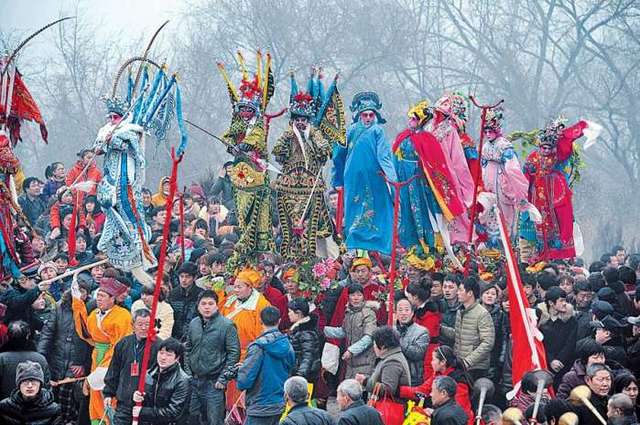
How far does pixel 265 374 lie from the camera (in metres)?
10.6

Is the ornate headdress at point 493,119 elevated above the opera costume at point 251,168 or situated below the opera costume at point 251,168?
above

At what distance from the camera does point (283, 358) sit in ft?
34.8

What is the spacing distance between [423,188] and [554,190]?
230 centimetres

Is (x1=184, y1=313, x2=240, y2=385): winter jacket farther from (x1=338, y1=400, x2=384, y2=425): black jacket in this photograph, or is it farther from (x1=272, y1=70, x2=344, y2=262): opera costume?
(x1=272, y1=70, x2=344, y2=262): opera costume

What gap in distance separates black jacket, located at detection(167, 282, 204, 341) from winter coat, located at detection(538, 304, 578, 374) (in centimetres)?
349

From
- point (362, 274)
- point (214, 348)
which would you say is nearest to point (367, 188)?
point (362, 274)

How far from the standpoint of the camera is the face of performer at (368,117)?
45.5 ft

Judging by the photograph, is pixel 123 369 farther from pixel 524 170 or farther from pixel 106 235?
pixel 524 170

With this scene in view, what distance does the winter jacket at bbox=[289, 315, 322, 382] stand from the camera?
12.0 m

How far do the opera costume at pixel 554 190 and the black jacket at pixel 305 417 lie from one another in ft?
22.3

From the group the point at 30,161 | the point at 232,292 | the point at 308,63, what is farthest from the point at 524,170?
the point at 30,161

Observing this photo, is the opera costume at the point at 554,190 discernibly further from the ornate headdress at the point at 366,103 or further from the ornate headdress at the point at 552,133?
the ornate headdress at the point at 366,103

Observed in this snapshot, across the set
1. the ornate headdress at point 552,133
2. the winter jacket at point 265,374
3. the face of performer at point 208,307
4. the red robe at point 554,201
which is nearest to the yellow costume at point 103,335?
the face of performer at point 208,307

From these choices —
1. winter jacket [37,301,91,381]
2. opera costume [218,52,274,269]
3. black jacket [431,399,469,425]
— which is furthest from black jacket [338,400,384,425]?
opera costume [218,52,274,269]
